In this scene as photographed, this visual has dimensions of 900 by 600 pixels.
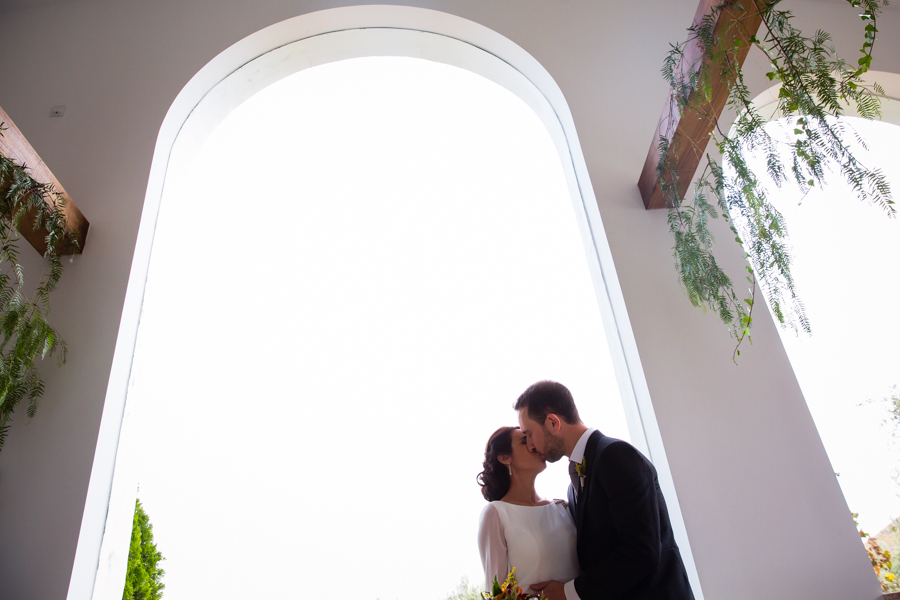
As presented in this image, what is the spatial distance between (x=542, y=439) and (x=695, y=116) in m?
1.26

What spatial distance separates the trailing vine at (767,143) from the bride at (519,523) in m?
0.90

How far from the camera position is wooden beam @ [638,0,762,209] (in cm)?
166

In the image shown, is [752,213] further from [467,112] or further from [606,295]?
[467,112]

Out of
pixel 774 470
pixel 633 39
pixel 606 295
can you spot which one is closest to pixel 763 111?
pixel 633 39

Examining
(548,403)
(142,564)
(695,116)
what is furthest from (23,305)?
(695,116)

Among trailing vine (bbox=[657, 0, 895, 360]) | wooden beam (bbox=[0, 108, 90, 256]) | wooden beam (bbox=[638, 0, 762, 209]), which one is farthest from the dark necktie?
wooden beam (bbox=[0, 108, 90, 256])

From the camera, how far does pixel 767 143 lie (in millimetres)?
1640

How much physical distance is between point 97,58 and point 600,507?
10.5ft

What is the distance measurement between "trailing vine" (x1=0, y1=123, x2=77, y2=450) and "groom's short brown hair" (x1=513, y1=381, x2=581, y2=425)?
1.69 meters

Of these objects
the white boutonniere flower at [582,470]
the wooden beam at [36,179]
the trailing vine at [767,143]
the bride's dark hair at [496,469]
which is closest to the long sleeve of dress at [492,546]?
the bride's dark hair at [496,469]

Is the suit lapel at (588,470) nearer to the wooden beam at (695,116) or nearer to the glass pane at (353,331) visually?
the glass pane at (353,331)

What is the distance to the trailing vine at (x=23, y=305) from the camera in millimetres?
1873

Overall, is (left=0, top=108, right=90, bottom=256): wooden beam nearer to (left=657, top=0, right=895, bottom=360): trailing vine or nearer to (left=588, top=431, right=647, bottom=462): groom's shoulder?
(left=588, top=431, right=647, bottom=462): groom's shoulder

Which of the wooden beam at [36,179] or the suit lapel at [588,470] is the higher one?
the wooden beam at [36,179]
